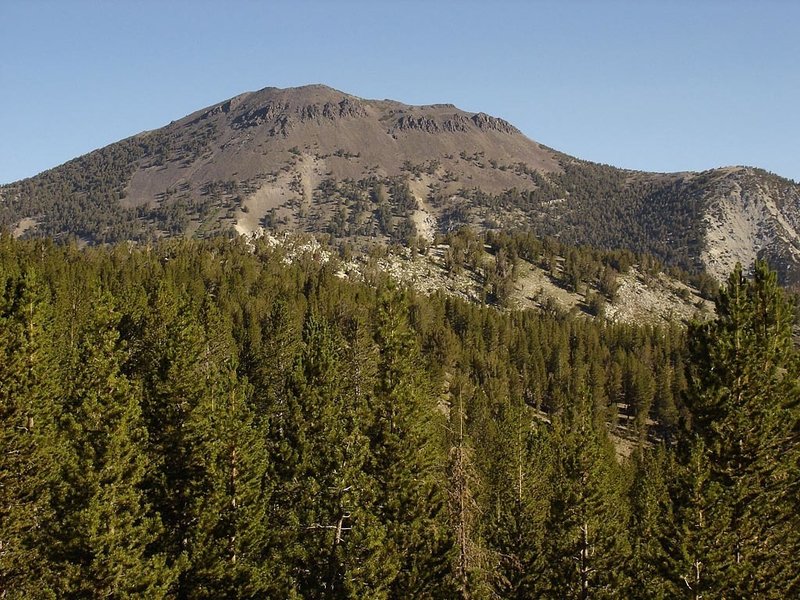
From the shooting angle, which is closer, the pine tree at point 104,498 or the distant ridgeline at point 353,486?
the pine tree at point 104,498

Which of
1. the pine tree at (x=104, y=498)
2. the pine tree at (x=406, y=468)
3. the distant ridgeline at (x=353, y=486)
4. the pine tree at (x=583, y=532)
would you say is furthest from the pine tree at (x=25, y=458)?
the pine tree at (x=583, y=532)

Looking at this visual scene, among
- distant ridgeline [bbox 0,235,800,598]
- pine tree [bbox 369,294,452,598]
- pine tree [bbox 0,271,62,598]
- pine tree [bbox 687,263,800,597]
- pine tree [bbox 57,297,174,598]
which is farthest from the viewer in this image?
pine tree [bbox 369,294,452,598]

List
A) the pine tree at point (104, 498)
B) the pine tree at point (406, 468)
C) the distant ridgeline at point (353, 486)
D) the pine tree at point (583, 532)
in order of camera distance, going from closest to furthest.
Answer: the pine tree at point (104, 498) < the distant ridgeline at point (353, 486) < the pine tree at point (406, 468) < the pine tree at point (583, 532)

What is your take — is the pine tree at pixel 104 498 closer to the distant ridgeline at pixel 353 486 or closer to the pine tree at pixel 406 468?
the distant ridgeline at pixel 353 486

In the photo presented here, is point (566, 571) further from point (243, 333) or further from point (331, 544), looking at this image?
point (243, 333)

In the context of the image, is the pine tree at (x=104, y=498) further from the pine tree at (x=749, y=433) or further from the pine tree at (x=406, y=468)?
the pine tree at (x=749, y=433)

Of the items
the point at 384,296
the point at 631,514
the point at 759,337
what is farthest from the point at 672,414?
the point at 384,296

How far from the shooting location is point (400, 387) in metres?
36.2

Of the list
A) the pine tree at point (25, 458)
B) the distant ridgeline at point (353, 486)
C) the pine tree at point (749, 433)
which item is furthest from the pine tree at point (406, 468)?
the pine tree at point (25, 458)

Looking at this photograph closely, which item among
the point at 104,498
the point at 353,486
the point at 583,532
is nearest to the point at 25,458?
the point at 104,498

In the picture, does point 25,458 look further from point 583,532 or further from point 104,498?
point 583,532

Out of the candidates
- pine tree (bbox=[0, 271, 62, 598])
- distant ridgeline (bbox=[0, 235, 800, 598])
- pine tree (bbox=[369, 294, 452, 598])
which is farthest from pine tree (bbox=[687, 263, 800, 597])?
pine tree (bbox=[0, 271, 62, 598])

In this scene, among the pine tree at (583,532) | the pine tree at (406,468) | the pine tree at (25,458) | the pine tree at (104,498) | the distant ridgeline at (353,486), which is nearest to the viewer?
the pine tree at (104,498)

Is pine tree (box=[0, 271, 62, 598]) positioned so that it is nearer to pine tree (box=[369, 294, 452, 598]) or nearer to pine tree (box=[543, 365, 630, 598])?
pine tree (box=[369, 294, 452, 598])
